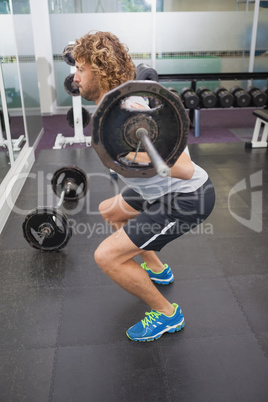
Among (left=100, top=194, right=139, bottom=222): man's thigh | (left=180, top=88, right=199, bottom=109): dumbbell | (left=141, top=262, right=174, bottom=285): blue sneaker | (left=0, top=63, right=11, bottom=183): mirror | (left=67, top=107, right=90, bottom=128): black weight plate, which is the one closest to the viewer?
(left=100, top=194, right=139, bottom=222): man's thigh

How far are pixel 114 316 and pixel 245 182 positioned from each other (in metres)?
2.05

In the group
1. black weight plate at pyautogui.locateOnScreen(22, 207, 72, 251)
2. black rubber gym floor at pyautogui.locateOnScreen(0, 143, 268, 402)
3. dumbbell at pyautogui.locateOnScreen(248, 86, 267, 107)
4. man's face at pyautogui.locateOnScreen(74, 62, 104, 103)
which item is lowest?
black rubber gym floor at pyautogui.locateOnScreen(0, 143, 268, 402)

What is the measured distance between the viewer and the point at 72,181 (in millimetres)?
2832

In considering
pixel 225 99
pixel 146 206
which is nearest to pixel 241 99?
pixel 225 99

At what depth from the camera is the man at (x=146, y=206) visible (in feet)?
4.37

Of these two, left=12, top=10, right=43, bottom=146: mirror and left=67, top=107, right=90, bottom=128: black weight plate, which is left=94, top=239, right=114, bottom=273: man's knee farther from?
left=67, top=107, right=90, bottom=128: black weight plate

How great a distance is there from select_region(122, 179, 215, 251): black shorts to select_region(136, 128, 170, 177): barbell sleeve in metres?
0.54

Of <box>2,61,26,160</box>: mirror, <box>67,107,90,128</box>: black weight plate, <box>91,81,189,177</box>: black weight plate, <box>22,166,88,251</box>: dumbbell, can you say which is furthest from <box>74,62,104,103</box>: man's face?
<box>67,107,90,128</box>: black weight plate

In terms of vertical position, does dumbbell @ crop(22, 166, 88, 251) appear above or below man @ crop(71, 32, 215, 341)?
below

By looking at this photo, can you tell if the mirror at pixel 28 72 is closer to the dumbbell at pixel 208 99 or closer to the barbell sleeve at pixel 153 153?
the dumbbell at pixel 208 99

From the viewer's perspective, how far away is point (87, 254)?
7.54 feet

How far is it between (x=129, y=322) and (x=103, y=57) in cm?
116

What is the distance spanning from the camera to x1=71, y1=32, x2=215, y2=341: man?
4.37ft

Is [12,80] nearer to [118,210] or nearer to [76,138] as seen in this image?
[76,138]
